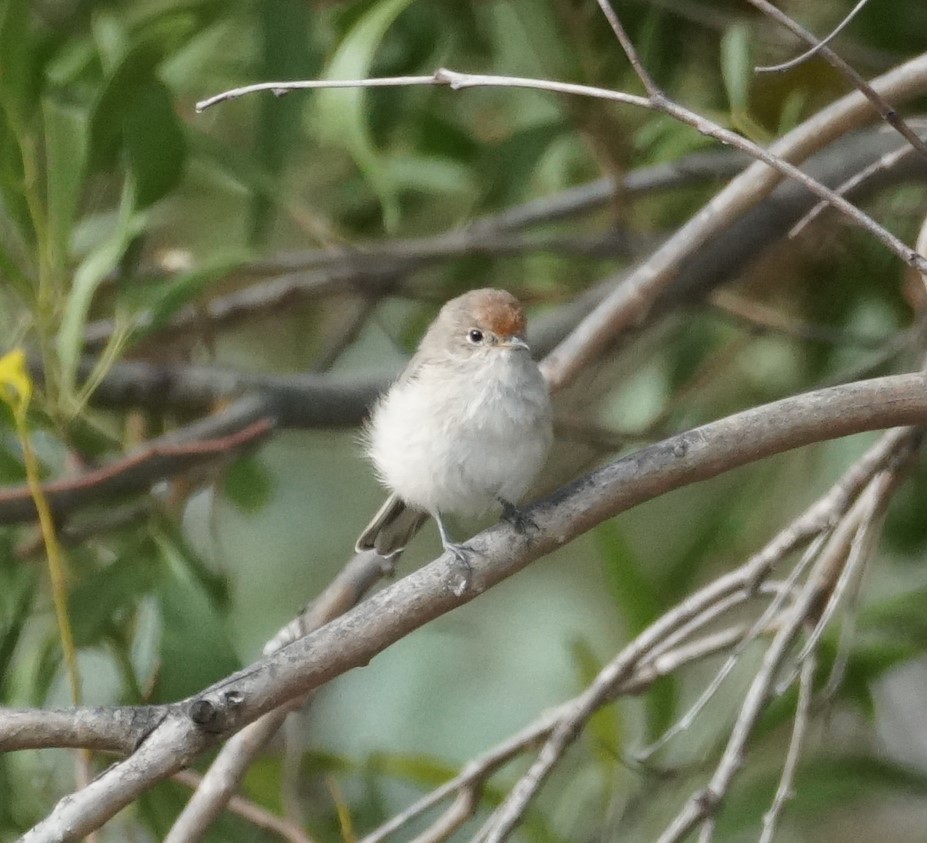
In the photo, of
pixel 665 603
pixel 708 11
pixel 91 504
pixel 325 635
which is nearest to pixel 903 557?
pixel 665 603

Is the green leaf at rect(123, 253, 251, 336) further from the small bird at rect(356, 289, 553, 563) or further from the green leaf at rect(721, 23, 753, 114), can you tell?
the green leaf at rect(721, 23, 753, 114)

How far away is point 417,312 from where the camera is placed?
4.81 meters

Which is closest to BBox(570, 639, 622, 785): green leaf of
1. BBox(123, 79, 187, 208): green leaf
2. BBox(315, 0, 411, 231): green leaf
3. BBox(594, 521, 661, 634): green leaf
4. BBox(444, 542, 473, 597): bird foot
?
BBox(594, 521, 661, 634): green leaf

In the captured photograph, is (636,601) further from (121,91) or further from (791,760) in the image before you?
(121,91)

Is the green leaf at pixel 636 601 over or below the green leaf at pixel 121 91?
below

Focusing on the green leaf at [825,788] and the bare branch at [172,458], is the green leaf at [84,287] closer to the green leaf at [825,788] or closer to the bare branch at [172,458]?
the bare branch at [172,458]

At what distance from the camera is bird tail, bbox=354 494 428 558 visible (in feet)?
10.7

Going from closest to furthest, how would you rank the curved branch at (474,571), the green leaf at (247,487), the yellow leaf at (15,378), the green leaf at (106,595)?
the curved branch at (474,571)
the yellow leaf at (15,378)
the green leaf at (106,595)
the green leaf at (247,487)

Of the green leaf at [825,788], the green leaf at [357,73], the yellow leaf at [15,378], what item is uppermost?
the green leaf at [357,73]

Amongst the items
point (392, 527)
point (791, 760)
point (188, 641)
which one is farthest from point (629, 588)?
point (188, 641)

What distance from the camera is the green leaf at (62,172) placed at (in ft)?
10.2

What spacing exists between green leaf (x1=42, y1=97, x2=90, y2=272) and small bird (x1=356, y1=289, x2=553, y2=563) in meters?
0.84

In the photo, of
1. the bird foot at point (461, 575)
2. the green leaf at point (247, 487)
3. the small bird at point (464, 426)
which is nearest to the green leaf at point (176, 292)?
the small bird at point (464, 426)

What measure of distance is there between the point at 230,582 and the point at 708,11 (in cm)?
207
